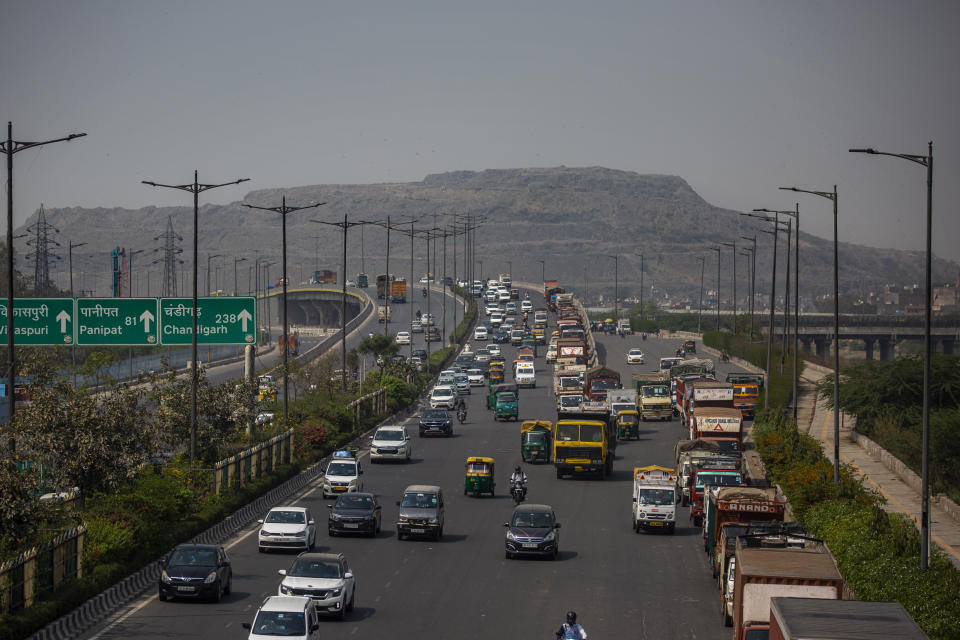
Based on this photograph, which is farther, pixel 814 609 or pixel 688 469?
pixel 688 469

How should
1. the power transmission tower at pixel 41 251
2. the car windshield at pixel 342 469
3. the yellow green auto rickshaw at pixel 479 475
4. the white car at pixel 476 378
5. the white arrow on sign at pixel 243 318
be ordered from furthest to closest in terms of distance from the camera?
the power transmission tower at pixel 41 251, the white car at pixel 476 378, the yellow green auto rickshaw at pixel 479 475, the white arrow on sign at pixel 243 318, the car windshield at pixel 342 469

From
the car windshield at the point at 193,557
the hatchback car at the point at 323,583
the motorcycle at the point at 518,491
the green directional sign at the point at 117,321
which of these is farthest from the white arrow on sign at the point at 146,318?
Answer: the hatchback car at the point at 323,583

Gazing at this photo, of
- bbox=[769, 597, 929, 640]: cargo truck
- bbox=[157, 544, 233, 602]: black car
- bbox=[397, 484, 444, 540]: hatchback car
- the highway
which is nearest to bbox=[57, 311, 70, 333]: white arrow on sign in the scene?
the highway

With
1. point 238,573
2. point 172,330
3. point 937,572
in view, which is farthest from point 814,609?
point 172,330

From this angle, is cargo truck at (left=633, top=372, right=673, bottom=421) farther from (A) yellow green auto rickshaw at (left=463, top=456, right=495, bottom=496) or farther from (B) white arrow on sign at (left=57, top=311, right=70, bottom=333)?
(B) white arrow on sign at (left=57, top=311, right=70, bottom=333)

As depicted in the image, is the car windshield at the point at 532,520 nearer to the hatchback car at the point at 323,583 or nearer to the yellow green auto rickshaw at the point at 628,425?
the hatchback car at the point at 323,583

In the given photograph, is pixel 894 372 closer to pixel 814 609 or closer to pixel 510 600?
pixel 510 600

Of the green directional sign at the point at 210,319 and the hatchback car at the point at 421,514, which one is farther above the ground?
the green directional sign at the point at 210,319
